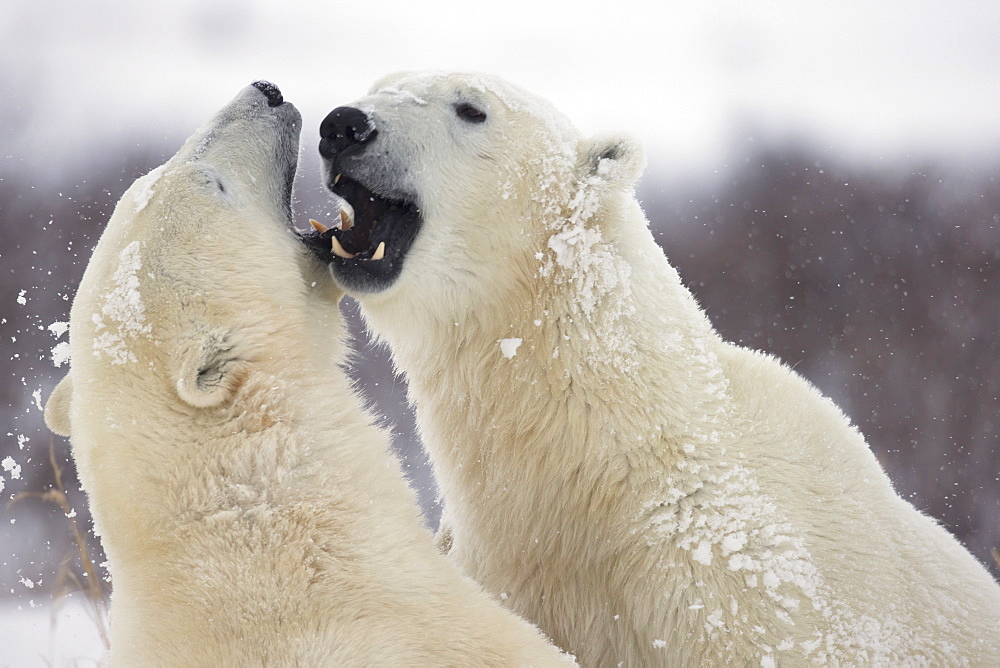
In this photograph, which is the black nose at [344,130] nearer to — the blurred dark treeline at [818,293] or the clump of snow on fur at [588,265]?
the clump of snow on fur at [588,265]

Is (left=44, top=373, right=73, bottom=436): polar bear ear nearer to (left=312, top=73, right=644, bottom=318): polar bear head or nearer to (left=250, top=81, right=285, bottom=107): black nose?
(left=312, top=73, right=644, bottom=318): polar bear head

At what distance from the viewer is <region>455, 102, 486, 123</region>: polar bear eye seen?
8.57 feet

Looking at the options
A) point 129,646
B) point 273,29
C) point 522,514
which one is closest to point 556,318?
point 522,514

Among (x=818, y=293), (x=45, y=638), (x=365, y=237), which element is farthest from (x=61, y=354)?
(x=818, y=293)

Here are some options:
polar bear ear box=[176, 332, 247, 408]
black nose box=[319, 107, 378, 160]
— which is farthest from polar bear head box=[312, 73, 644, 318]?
polar bear ear box=[176, 332, 247, 408]

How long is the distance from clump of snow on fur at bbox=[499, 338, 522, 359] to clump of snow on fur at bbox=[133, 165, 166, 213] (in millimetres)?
1013

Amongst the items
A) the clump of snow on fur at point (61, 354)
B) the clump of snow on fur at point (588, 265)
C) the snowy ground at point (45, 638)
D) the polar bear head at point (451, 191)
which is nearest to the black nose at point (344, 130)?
the polar bear head at point (451, 191)

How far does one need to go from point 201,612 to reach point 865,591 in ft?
5.28

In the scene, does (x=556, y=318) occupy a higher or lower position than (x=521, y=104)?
lower

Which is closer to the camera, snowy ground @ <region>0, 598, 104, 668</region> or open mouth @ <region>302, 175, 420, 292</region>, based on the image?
open mouth @ <region>302, 175, 420, 292</region>

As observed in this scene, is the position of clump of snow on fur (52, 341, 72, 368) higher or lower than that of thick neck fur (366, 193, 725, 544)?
lower

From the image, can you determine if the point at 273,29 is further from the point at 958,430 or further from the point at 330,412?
the point at 330,412

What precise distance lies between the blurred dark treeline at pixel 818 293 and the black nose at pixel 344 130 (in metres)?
8.09

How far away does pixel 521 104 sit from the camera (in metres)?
2.66
